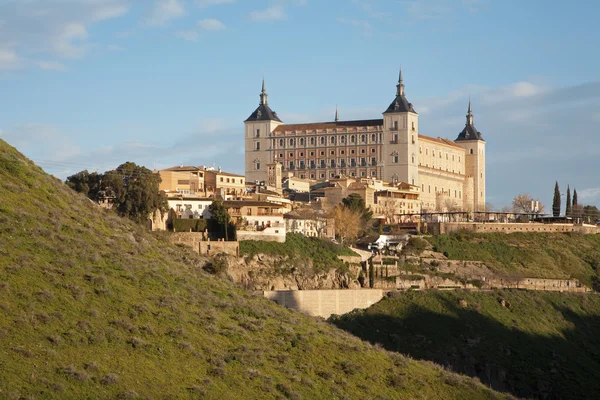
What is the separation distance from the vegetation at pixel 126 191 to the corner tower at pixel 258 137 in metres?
59.8

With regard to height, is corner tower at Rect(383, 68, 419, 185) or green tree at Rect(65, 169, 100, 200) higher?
corner tower at Rect(383, 68, 419, 185)

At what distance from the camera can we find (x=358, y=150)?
420 feet

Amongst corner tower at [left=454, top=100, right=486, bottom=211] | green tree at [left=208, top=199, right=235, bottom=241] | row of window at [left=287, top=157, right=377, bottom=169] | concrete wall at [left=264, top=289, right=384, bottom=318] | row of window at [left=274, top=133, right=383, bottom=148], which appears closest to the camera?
concrete wall at [left=264, top=289, right=384, bottom=318]

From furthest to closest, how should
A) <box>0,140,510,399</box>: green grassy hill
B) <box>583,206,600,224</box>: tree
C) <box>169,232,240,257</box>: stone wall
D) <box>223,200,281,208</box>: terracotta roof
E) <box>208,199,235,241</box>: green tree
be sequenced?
<box>583,206,600,224</box>: tree, <box>223,200,281,208</box>: terracotta roof, <box>208,199,235,241</box>: green tree, <box>169,232,240,257</box>: stone wall, <box>0,140,510,399</box>: green grassy hill

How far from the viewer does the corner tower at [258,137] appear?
129m

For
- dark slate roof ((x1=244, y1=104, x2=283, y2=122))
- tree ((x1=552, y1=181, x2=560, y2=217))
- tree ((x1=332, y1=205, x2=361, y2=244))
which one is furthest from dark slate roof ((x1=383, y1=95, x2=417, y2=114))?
tree ((x1=332, y1=205, x2=361, y2=244))

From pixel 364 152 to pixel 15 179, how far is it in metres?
87.8

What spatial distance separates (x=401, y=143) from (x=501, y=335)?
65.1m

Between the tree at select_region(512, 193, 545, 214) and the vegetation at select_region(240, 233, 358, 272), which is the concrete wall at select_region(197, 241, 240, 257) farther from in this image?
the tree at select_region(512, 193, 545, 214)

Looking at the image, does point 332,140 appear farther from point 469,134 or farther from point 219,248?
point 219,248

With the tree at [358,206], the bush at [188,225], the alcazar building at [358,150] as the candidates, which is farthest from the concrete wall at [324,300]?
the alcazar building at [358,150]

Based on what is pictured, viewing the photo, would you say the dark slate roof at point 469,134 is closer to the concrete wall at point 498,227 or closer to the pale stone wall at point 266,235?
the concrete wall at point 498,227

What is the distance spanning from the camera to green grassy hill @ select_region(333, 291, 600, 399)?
185 feet

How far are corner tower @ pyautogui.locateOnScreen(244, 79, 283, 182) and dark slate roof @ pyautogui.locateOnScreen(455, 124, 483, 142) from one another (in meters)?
25.6
